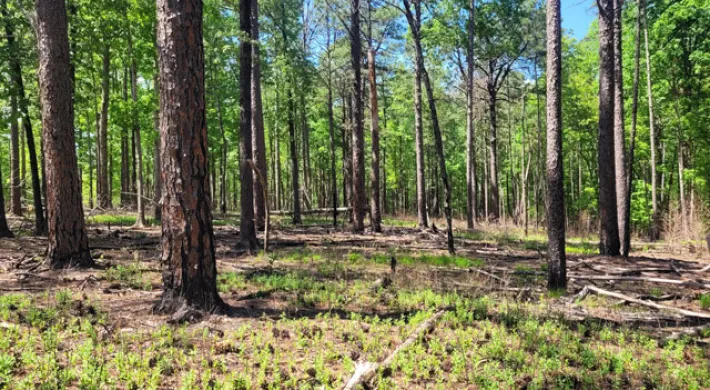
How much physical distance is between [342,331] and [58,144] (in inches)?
250

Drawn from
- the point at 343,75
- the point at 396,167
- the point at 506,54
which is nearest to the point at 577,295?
the point at 506,54

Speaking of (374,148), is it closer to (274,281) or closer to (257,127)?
(257,127)

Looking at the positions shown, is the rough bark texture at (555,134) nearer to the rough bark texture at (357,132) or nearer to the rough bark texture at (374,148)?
the rough bark texture at (357,132)

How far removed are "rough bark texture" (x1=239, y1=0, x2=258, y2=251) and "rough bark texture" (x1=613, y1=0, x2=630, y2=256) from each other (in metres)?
10.1

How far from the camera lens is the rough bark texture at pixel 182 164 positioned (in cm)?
503

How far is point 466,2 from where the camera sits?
1994cm

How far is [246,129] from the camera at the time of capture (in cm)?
1023

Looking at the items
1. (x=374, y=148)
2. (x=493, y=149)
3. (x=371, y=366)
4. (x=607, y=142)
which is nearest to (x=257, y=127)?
(x=374, y=148)

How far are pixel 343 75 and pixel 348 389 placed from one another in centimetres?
2397

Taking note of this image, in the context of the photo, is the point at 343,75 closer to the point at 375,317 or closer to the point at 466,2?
the point at 466,2

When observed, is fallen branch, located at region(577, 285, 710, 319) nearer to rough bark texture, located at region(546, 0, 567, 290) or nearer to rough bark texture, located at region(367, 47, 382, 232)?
rough bark texture, located at region(546, 0, 567, 290)

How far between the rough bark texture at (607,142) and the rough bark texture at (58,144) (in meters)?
12.8

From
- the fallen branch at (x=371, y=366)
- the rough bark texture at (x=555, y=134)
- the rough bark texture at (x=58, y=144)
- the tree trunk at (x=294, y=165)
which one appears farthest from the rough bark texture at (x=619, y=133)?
the tree trunk at (x=294, y=165)

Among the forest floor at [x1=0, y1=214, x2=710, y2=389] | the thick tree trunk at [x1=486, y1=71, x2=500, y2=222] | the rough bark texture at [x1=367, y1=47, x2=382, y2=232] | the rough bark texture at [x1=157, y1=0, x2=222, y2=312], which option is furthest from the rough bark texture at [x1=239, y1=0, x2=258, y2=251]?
the thick tree trunk at [x1=486, y1=71, x2=500, y2=222]
